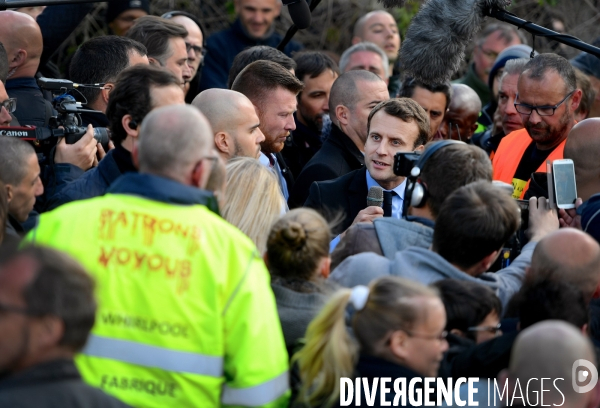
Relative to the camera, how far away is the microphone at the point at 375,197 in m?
4.41

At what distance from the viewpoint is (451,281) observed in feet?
10.1

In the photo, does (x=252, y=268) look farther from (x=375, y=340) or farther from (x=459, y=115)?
(x=459, y=115)

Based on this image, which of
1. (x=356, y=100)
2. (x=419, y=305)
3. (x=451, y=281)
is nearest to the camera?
(x=419, y=305)

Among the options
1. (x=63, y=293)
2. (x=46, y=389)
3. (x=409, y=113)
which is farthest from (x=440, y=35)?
(x=46, y=389)

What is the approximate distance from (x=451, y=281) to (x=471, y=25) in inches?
80.6

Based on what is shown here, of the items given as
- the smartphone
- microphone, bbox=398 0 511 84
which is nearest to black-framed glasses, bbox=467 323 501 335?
the smartphone

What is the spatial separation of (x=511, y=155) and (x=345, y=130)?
1.06 m

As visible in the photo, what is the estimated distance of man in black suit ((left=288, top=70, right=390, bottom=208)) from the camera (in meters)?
5.28

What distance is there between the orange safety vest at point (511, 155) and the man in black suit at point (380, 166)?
68cm

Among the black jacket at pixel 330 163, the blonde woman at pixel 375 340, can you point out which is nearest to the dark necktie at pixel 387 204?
the black jacket at pixel 330 163

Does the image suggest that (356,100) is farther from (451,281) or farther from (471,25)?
(451,281)

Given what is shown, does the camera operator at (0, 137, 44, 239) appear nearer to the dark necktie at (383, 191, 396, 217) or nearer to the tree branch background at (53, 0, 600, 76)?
the dark necktie at (383, 191, 396, 217)

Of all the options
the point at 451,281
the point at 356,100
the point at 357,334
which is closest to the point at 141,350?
the point at 357,334

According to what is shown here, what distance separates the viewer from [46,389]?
2068mm
